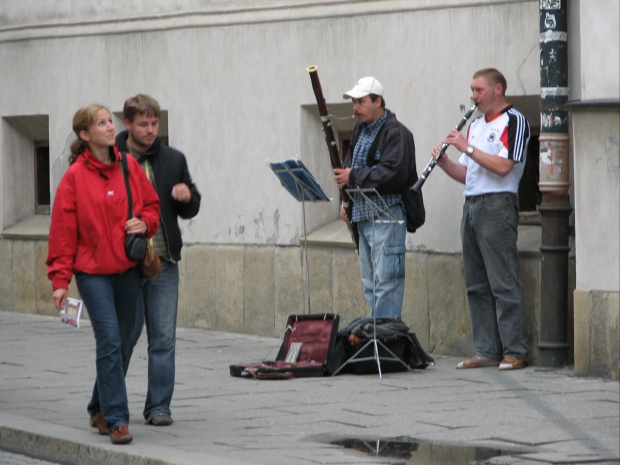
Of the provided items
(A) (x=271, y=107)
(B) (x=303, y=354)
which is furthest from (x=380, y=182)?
(A) (x=271, y=107)

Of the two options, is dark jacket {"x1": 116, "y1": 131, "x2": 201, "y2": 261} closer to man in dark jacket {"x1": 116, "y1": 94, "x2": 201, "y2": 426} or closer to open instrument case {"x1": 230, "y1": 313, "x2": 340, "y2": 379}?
man in dark jacket {"x1": 116, "y1": 94, "x2": 201, "y2": 426}

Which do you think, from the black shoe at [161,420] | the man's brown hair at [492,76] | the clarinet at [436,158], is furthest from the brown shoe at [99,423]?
the man's brown hair at [492,76]

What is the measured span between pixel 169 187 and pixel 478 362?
9.98 ft

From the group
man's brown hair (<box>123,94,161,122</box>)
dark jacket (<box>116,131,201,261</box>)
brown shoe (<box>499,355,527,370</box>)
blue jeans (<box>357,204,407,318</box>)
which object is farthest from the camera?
blue jeans (<box>357,204,407,318</box>)

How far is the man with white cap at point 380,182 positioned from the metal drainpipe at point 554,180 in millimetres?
935

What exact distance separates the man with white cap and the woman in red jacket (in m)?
2.74

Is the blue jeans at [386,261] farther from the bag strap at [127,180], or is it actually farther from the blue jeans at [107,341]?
the blue jeans at [107,341]

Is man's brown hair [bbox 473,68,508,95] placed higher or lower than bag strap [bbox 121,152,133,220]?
higher

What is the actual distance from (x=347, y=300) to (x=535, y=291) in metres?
1.97

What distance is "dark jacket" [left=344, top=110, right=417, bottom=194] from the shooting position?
9938mm

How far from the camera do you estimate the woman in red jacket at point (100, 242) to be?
24.3ft

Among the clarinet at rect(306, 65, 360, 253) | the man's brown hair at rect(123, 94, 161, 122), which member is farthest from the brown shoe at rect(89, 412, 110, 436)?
the clarinet at rect(306, 65, 360, 253)

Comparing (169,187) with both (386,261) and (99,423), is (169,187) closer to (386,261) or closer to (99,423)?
(99,423)

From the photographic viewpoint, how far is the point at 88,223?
7.41m
